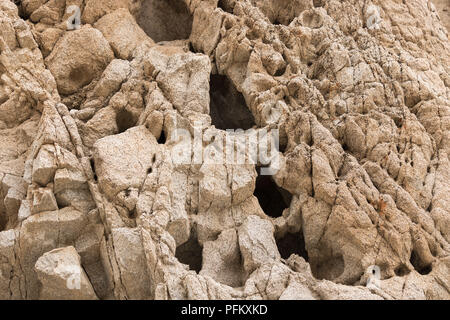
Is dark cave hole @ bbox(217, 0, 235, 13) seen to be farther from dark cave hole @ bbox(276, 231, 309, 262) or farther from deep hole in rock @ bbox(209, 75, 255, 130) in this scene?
dark cave hole @ bbox(276, 231, 309, 262)

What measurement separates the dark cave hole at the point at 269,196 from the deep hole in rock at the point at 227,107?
2748 mm

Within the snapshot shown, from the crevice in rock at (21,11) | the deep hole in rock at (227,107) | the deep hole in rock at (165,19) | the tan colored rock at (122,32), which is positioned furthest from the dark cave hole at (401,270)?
the crevice in rock at (21,11)

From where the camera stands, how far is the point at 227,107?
19.4m

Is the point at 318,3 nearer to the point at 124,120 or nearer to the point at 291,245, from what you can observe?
the point at 124,120

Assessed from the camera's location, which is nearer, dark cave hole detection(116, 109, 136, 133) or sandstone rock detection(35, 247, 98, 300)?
sandstone rock detection(35, 247, 98, 300)

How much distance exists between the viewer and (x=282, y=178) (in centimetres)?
1552

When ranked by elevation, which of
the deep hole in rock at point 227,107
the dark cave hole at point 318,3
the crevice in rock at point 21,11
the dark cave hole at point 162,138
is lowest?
the deep hole in rock at point 227,107

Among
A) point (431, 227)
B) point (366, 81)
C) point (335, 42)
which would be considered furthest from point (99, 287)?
point (335, 42)

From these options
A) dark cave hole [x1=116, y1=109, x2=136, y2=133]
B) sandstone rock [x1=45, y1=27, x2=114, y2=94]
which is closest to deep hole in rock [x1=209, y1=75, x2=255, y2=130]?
dark cave hole [x1=116, y1=109, x2=136, y2=133]

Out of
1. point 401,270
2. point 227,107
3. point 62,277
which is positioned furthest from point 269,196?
point 62,277

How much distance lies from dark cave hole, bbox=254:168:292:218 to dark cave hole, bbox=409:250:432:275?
14.5 ft

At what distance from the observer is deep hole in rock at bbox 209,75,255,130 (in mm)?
18858

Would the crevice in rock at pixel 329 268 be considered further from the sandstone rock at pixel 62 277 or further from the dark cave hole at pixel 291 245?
the sandstone rock at pixel 62 277

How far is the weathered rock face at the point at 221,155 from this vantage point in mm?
13297
